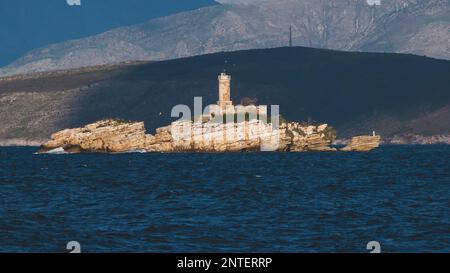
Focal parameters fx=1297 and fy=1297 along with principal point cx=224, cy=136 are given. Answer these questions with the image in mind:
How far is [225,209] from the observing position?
88.3 m

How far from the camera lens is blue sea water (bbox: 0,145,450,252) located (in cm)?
6719

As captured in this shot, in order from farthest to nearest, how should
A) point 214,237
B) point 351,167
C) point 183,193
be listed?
point 351,167 < point 183,193 < point 214,237

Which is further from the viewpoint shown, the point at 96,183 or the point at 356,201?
the point at 96,183

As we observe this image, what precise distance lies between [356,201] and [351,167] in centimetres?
6126

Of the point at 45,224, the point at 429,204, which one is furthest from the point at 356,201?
the point at 45,224

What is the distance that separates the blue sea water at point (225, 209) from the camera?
67188 mm
